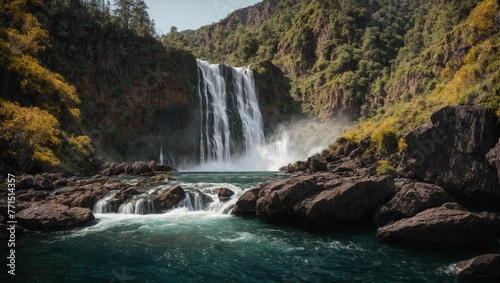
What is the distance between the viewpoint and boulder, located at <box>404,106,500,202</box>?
1812 cm

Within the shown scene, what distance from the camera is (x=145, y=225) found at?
55.8 feet

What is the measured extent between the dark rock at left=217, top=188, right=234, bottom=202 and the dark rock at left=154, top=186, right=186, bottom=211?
8.07ft

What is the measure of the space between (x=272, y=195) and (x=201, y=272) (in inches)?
281

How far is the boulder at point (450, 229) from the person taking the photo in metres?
12.8

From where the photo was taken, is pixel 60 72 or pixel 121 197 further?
pixel 60 72

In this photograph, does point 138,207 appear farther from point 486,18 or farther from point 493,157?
point 486,18

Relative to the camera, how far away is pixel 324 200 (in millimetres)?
15766

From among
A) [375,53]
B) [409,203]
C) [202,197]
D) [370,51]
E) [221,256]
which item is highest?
[370,51]

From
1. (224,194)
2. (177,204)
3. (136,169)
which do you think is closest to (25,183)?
(177,204)

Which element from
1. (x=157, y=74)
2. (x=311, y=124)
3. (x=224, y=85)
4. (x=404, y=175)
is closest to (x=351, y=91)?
(x=311, y=124)

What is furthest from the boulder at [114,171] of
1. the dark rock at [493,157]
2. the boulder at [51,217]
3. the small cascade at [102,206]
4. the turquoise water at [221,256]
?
the dark rock at [493,157]

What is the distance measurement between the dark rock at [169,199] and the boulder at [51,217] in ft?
13.7

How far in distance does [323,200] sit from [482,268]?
691 cm

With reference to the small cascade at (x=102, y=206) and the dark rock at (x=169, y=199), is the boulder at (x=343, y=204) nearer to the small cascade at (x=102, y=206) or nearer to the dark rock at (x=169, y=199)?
the dark rock at (x=169, y=199)
